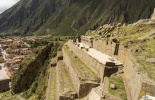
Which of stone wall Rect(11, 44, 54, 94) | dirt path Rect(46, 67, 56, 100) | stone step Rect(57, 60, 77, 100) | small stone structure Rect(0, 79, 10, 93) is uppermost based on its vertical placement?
stone step Rect(57, 60, 77, 100)

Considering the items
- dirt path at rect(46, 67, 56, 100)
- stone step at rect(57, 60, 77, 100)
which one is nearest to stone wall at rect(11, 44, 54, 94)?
dirt path at rect(46, 67, 56, 100)

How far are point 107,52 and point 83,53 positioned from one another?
3.26 metres

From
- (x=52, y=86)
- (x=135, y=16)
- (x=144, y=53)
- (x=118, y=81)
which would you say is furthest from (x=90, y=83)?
(x=135, y=16)

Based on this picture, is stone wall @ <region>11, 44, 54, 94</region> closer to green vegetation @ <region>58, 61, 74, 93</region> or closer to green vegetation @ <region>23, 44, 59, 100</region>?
green vegetation @ <region>23, 44, 59, 100</region>

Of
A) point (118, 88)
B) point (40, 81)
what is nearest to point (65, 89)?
point (118, 88)

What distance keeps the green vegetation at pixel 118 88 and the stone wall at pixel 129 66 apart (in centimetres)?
51

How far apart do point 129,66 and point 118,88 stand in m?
1.82

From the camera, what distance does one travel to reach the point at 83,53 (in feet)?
89.1

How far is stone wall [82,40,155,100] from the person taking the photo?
11116 millimetres

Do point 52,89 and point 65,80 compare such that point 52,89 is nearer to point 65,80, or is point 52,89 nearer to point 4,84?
point 65,80

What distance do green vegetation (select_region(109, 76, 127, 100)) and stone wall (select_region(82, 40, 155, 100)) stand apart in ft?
1.66

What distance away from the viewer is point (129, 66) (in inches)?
614

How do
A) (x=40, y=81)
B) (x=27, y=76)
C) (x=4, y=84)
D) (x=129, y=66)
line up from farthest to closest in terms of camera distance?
(x=4, y=84) < (x=27, y=76) < (x=40, y=81) < (x=129, y=66)

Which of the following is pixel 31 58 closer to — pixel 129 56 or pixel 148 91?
pixel 129 56
